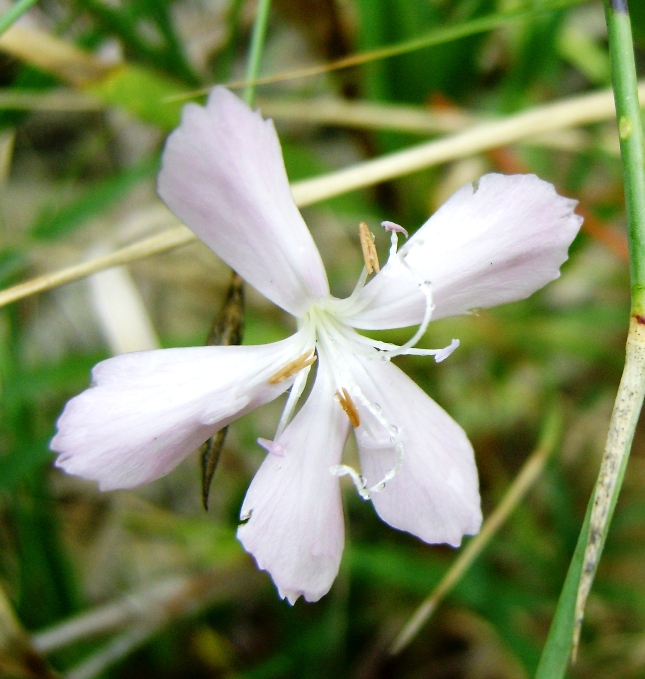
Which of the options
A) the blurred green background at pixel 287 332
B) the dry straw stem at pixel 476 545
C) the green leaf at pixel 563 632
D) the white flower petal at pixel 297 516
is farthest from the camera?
the blurred green background at pixel 287 332

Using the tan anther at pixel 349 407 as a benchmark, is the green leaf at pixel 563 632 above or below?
below

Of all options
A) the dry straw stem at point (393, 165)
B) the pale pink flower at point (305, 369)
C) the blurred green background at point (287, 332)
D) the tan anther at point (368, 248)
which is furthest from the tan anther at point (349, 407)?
the blurred green background at point (287, 332)

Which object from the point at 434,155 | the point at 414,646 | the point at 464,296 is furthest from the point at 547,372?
the point at 464,296

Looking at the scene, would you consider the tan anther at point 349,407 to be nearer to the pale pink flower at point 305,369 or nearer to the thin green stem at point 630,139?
the pale pink flower at point 305,369

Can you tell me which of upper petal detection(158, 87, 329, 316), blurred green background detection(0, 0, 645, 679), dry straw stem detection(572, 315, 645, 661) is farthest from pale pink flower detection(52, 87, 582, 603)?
blurred green background detection(0, 0, 645, 679)

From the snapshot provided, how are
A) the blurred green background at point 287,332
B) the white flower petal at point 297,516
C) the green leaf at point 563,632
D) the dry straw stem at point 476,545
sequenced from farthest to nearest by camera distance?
1. the blurred green background at point 287,332
2. the dry straw stem at point 476,545
3. the white flower petal at point 297,516
4. the green leaf at point 563,632

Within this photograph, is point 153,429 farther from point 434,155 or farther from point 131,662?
point 131,662

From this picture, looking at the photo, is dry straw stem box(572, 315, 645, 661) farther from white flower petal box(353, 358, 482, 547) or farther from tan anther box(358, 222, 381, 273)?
tan anther box(358, 222, 381, 273)

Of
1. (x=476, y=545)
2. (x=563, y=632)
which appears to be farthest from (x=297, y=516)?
(x=476, y=545)

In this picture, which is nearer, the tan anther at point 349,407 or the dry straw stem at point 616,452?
the dry straw stem at point 616,452
